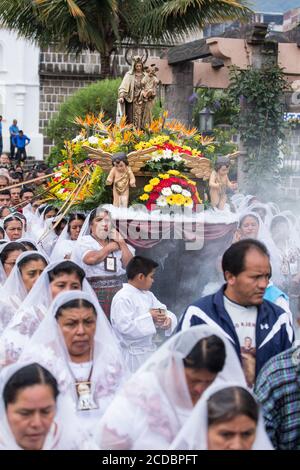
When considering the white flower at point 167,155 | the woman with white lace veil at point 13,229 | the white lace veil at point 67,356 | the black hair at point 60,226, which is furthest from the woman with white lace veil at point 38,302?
the black hair at point 60,226

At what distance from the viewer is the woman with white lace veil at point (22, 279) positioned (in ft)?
23.5

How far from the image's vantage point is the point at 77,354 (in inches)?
210

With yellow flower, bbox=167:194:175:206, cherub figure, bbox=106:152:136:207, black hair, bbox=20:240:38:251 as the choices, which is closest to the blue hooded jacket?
black hair, bbox=20:240:38:251

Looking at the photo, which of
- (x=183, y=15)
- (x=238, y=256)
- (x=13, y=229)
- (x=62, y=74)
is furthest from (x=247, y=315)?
(x=62, y=74)

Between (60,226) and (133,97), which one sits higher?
(133,97)

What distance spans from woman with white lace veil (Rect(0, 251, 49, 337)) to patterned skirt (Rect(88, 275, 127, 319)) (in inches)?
75.8

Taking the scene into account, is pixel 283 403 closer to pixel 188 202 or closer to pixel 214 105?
pixel 188 202

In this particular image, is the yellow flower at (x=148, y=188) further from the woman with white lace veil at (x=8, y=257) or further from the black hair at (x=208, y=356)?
the black hair at (x=208, y=356)

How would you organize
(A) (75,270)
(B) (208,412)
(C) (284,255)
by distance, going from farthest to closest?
(C) (284,255) < (A) (75,270) < (B) (208,412)

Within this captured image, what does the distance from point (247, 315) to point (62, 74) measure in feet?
95.5
